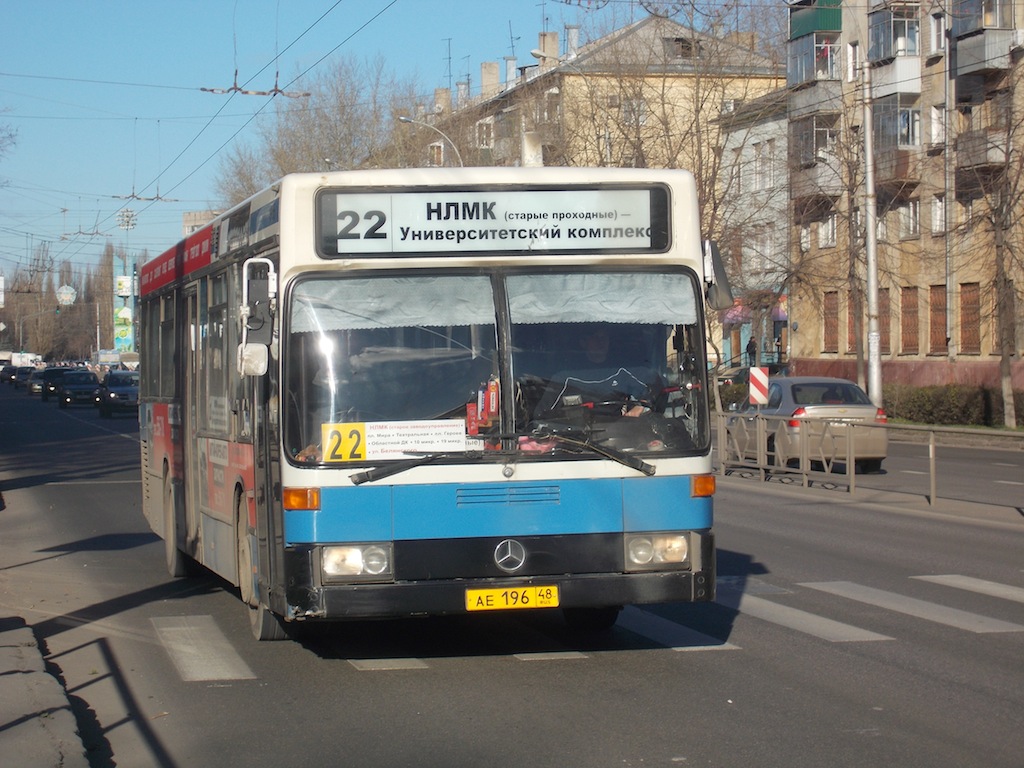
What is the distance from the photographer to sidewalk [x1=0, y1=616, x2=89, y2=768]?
19.4 feet

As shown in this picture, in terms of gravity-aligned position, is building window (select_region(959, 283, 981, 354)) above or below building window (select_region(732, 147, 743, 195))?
below

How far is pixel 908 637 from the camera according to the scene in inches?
351

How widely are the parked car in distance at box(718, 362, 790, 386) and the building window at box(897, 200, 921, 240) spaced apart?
23.3ft

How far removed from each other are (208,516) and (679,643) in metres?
3.76

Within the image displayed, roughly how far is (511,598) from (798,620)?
3054 millimetres

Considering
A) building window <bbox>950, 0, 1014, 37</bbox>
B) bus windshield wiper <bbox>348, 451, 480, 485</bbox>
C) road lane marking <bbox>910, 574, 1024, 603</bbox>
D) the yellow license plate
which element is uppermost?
building window <bbox>950, 0, 1014, 37</bbox>

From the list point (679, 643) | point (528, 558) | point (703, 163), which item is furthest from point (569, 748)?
point (703, 163)

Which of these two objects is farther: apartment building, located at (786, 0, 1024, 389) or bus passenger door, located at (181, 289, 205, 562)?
apartment building, located at (786, 0, 1024, 389)

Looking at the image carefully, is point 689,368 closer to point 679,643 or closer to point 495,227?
point 495,227

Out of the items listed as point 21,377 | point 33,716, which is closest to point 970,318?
point 33,716

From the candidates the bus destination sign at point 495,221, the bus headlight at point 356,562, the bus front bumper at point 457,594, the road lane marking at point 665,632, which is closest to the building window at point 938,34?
the road lane marking at point 665,632

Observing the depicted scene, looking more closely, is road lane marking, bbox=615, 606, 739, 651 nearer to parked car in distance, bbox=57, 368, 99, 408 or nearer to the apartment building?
the apartment building

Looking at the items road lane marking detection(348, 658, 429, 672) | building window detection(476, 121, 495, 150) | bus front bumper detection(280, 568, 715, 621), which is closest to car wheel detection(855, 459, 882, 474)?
road lane marking detection(348, 658, 429, 672)

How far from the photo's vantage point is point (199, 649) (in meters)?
8.88
